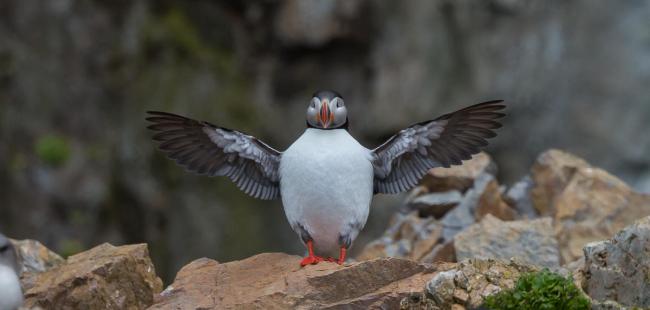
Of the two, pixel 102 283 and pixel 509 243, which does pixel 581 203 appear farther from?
pixel 102 283

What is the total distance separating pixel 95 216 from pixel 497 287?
1031 centimetres

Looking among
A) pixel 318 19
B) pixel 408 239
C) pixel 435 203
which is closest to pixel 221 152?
pixel 408 239

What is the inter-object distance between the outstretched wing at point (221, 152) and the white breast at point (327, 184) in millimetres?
393

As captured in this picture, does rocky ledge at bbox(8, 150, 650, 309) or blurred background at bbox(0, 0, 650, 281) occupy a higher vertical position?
blurred background at bbox(0, 0, 650, 281)

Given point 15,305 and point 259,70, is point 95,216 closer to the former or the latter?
point 259,70

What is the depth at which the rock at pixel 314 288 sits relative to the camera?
7.13m

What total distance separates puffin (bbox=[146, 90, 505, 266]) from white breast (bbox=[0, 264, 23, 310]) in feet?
6.36

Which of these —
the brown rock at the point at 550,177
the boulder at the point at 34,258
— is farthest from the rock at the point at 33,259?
the brown rock at the point at 550,177

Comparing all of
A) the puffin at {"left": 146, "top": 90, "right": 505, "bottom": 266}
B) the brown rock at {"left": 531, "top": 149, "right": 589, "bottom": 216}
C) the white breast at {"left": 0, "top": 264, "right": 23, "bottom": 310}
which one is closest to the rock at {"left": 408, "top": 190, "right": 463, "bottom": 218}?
the brown rock at {"left": 531, "top": 149, "right": 589, "bottom": 216}

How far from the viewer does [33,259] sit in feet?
29.1

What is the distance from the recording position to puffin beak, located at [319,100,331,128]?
25.4ft

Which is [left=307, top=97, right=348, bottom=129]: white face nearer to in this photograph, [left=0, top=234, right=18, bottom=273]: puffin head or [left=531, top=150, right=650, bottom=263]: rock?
[left=0, top=234, right=18, bottom=273]: puffin head

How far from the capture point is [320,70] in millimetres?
16078

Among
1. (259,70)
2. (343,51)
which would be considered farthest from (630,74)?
(259,70)
